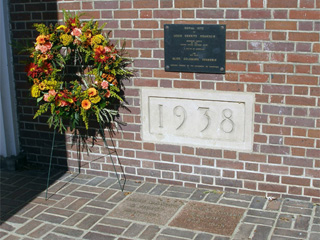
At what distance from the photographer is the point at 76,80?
17.0 feet

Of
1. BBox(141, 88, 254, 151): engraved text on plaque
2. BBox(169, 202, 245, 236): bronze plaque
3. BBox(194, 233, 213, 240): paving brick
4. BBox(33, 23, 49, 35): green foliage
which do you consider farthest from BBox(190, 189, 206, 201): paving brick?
BBox(33, 23, 49, 35): green foliage

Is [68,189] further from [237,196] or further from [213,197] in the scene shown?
[237,196]

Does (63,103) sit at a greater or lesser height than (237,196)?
greater

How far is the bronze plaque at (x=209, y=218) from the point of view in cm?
423

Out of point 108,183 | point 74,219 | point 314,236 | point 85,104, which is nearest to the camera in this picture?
point 314,236

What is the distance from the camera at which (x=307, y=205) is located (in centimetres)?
460

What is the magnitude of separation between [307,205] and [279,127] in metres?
0.78

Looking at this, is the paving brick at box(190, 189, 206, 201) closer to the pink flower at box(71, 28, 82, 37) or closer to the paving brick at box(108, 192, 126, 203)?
the paving brick at box(108, 192, 126, 203)

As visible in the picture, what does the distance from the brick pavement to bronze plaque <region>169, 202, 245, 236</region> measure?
0.08 ft

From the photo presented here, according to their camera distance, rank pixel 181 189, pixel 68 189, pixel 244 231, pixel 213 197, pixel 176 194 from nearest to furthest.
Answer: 1. pixel 244 231
2. pixel 213 197
3. pixel 176 194
4. pixel 181 189
5. pixel 68 189

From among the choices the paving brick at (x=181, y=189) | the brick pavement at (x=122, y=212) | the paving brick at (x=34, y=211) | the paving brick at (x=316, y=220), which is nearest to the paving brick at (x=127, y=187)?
the brick pavement at (x=122, y=212)

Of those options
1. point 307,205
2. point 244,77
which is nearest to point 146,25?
point 244,77

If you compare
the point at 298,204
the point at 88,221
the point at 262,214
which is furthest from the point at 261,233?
the point at 88,221

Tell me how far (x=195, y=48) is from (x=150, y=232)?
6.00 feet
